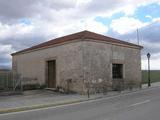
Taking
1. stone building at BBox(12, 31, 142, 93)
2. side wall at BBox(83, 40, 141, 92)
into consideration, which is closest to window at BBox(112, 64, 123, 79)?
stone building at BBox(12, 31, 142, 93)

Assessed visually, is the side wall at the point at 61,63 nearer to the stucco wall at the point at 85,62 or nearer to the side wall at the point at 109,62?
the stucco wall at the point at 85,62

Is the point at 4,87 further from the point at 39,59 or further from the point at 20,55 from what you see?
the point at 20,55

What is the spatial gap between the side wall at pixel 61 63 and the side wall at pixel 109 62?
77 centimetres

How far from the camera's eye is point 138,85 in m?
31.0

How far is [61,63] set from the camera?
2653cm

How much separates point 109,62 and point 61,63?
4.34 m

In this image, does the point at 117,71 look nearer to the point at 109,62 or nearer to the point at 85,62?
the point at 109,62

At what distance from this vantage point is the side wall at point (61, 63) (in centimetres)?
2481

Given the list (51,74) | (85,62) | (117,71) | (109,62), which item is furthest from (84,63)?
(117,71)

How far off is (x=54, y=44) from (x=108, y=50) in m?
4.95

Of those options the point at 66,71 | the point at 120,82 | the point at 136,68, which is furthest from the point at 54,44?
the point at 136,68

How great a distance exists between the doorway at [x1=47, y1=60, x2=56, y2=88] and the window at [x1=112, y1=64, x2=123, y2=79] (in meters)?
5.52

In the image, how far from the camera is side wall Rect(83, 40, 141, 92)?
2483 centimetres

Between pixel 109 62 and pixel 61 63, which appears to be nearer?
pixel 61 63
